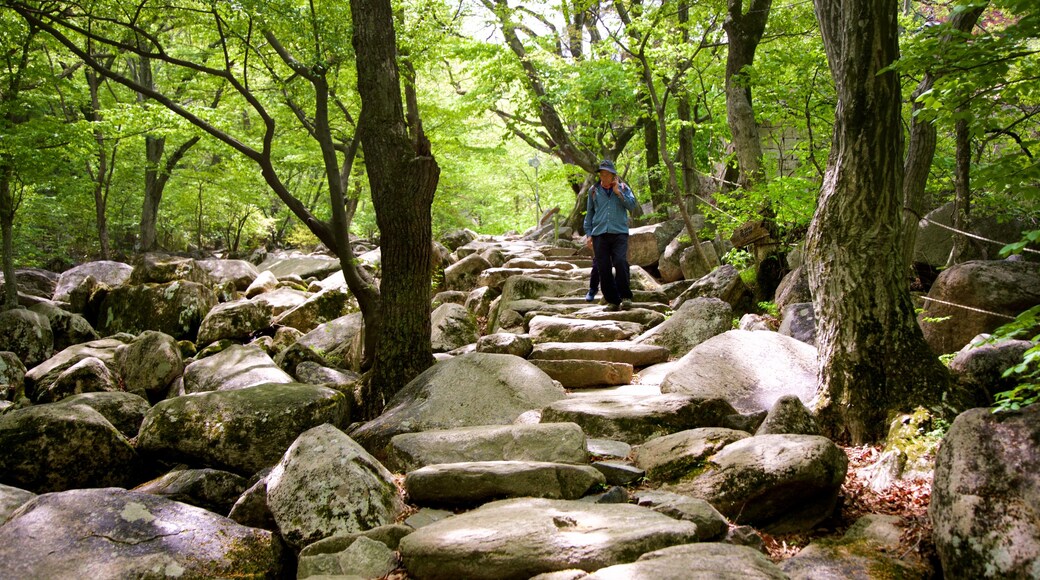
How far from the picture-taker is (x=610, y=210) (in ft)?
30.3

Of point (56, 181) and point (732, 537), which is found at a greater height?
point (56, 181)

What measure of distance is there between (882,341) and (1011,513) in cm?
190

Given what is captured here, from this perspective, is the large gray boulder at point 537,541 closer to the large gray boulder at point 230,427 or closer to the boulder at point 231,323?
the large gray boulder at point 230,427

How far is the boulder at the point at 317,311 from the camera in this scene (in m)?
12.4

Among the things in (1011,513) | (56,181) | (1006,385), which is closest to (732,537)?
(1011,513)

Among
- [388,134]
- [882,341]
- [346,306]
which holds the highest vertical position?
[388,134]

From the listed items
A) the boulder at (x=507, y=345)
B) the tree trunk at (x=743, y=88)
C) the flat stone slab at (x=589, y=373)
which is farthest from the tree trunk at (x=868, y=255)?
the tree trunk at (x=743, y=88)

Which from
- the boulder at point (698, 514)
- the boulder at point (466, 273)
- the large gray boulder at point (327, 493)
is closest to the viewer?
the boulder at point (698, 514)

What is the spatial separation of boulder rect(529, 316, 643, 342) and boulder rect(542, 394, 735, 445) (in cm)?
337

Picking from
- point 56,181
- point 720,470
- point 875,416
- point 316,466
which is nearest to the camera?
point 720,470

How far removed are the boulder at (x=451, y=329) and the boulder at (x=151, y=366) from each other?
12.7 ft

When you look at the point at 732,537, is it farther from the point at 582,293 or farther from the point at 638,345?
the point at 582,293

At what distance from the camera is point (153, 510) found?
3.97 m

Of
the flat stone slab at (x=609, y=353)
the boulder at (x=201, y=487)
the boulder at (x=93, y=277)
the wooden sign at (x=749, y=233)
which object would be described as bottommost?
the boulder at (x=201, y=487)
